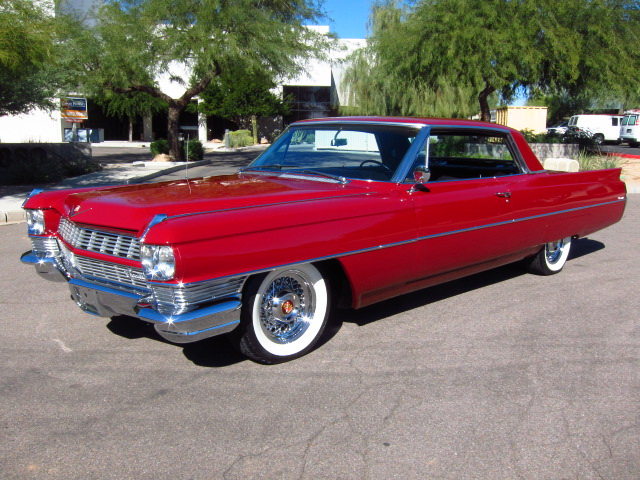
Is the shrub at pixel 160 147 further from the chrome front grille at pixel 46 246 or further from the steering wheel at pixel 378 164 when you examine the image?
the steering wheel at pixel 378 164

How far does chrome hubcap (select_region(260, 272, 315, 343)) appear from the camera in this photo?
13.1 ft

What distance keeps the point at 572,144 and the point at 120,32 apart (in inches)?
573

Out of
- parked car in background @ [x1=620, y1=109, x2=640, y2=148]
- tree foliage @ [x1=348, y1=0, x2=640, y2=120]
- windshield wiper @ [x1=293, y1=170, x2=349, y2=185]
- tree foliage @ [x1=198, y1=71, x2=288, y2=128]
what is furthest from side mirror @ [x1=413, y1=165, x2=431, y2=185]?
parked car in background @ [x1=620, y1=109, x2=640, y2=148]

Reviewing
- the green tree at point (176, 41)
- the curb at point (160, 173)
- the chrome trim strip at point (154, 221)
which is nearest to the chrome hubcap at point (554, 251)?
the chrome trim strip at point (154, 221)

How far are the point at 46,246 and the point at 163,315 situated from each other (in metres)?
1.68

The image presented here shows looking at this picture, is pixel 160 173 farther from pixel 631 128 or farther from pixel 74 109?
pixel 631 128

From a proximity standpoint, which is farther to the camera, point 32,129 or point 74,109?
point 32,129

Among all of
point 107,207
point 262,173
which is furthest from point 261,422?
point 262,173

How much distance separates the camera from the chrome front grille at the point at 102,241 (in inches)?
143

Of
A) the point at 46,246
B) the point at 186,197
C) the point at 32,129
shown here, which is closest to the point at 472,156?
the point at 186,197

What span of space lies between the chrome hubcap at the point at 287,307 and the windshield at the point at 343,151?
1.10 metres

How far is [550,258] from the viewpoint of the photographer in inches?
258

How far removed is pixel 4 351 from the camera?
4.30 metres

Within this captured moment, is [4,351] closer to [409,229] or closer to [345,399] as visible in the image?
[345,399]
